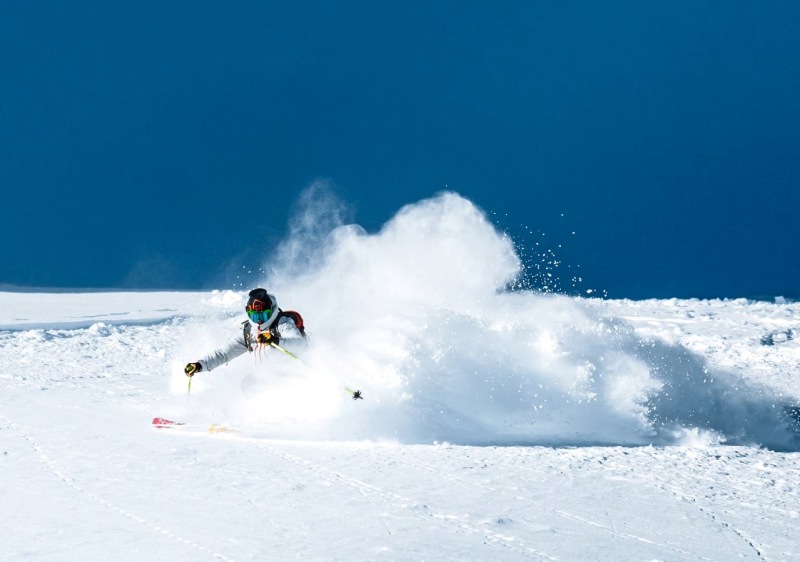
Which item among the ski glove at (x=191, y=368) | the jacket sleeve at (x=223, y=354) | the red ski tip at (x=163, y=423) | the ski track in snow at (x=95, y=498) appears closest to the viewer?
the ski track in snow at (x=95, y=498)

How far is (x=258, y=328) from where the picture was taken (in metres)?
8.34

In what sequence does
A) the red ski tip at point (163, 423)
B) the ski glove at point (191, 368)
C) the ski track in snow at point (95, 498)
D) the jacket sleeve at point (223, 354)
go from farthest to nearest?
the jacket sleeve at point (223, 354) → the ski glove at point (191, 368) → the red ski tip at point (163, 423) → the ski track in snow at point (95, 498)

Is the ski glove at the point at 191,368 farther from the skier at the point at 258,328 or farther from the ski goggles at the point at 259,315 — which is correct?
the ski goggles at the point at 259,315

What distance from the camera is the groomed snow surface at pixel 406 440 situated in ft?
15.1

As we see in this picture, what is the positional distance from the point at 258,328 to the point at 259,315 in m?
0.26

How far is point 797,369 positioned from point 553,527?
1056 centimetres

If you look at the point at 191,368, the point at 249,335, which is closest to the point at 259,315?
the point at 249,335

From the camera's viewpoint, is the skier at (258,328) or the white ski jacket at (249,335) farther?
the white ski jacket at (249,335)

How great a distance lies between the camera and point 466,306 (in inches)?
525

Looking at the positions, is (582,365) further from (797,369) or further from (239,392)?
(797,369)

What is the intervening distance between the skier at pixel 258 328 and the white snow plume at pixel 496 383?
0.29 meters

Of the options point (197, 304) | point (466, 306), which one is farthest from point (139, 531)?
point (197, 304)

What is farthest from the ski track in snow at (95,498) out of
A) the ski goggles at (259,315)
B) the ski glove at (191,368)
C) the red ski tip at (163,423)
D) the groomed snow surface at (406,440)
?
the ski goggles at (259,315)

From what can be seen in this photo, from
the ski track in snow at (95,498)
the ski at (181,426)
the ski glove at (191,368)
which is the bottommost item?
the ski track in snow at (95,498)
